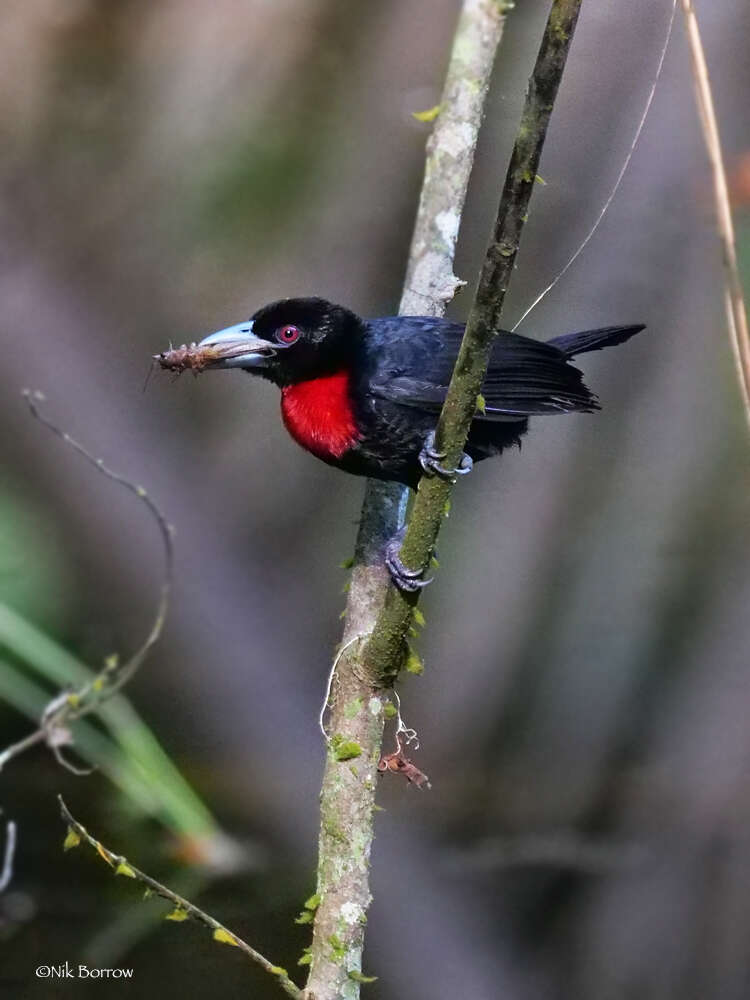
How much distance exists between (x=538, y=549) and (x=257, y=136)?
1.63 m

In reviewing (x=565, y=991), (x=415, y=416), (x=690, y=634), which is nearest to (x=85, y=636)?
(x=415, y=416)

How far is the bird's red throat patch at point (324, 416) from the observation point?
2197 mm

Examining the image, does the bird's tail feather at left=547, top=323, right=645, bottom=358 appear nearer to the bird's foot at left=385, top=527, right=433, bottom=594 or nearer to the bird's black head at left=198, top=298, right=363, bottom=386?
the bird's black head at left=198, top=298, right=363, bottom=386

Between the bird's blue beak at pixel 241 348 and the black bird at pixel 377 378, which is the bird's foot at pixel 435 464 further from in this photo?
the bird's blue beak at pixel 241 348

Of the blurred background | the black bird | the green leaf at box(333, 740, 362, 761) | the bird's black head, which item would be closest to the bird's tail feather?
the black bird

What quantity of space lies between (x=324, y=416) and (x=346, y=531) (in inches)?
42.8

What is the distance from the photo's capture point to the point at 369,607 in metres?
2.29

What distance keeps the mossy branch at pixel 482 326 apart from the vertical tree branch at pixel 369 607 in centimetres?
14

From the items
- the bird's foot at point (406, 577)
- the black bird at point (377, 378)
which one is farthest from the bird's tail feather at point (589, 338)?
the bird's foot at point (406, 577)

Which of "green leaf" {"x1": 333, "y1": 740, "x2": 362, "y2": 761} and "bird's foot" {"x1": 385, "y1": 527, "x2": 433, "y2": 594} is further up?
"bird's foot" {"x1": 385, "y1": 527, "x2": 433, "y2": 594}

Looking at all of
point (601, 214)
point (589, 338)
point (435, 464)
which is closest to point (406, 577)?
point (435, 464)

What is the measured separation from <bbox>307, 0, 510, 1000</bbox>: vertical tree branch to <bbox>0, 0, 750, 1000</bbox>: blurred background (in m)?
0.13

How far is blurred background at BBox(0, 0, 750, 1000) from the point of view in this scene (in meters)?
2.83

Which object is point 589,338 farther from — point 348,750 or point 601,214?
point 348,750
